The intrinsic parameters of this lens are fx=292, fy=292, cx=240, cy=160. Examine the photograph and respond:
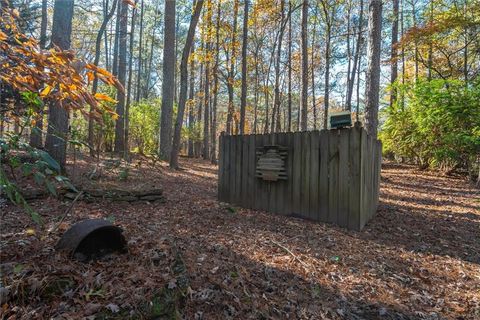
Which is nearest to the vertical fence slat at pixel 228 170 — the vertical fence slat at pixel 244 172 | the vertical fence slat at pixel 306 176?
the vertical fence slat at pixel 244 172

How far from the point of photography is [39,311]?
68.4 inches

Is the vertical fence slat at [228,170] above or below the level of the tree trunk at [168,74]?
below

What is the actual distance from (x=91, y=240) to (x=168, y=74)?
7.50 meters

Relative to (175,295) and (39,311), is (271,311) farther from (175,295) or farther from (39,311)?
(39,311)

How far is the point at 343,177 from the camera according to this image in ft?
13.6

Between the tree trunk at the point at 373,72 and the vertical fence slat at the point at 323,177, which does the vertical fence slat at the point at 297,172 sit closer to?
the vertical fence slat at the point at 323,177

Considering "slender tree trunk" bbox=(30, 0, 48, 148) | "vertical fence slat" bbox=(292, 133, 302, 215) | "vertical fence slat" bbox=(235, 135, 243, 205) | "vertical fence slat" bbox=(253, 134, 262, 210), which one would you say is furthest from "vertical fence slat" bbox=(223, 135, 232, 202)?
"slender tree trunk" bbox=(30, 0, 48, 148)

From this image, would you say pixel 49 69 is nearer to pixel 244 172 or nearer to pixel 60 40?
pixel 244 172

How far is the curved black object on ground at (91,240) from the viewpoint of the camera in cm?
224

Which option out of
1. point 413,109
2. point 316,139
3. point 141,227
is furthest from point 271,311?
point 413,109

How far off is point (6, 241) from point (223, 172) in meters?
3.58

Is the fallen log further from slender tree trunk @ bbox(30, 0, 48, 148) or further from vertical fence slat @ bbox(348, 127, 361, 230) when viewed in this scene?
vertical fence slat @ bbox(348, 127, 361, 230)

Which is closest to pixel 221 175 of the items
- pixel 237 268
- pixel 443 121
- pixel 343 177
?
pixel 343 177

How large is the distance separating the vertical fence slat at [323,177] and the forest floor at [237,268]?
18 cm
